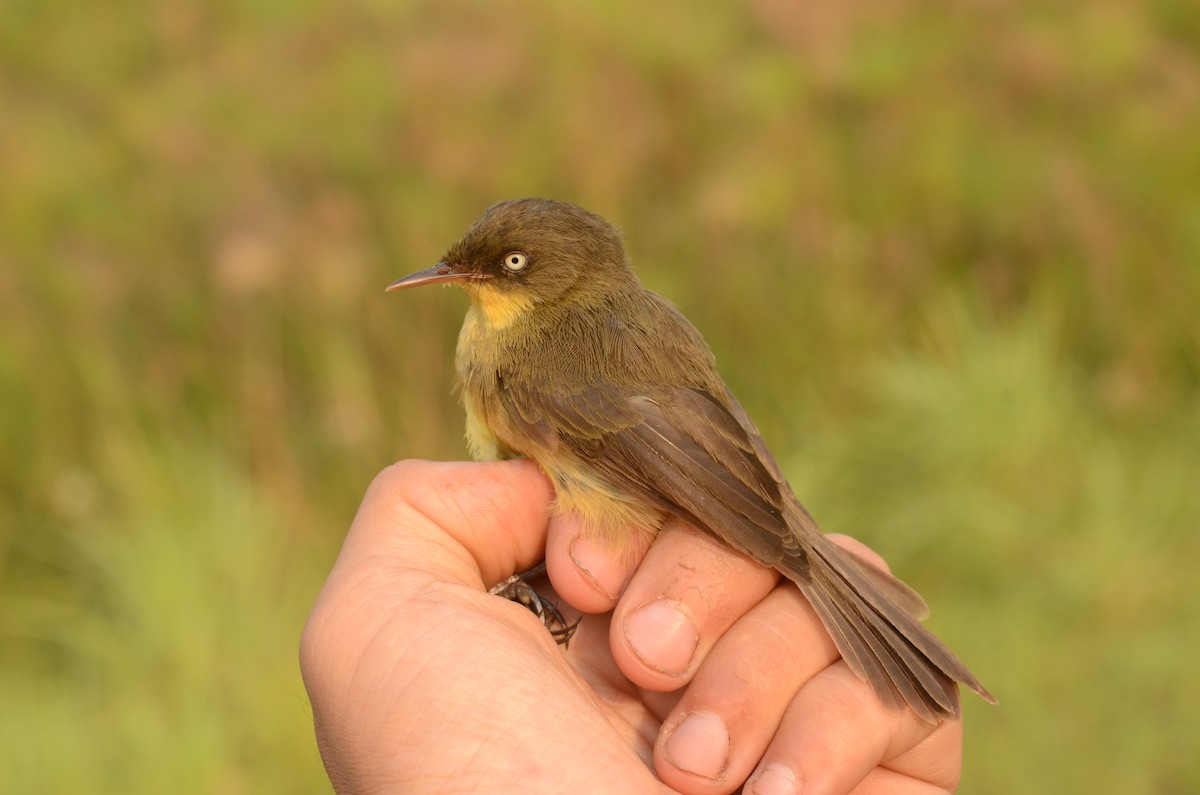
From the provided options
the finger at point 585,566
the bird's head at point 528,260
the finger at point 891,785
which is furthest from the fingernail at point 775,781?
the bird's head at point 528,260

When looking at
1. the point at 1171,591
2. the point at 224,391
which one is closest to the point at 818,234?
the point at 1171,591

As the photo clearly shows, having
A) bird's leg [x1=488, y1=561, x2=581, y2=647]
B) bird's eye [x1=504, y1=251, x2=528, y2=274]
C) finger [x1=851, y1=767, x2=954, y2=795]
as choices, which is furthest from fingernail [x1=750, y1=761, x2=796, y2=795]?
bird's eye [x1=504, y1=251, x2=528, y2=274]

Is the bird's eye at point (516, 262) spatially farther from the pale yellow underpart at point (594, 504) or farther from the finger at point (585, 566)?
the finger at point (585, 566)

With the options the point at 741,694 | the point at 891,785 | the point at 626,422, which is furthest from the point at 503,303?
the point at 891,785

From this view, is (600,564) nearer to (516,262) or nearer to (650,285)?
(516,262)

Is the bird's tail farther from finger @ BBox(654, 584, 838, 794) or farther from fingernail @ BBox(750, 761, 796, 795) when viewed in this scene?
fingernail @ BBox(750, 761, 796, 795)

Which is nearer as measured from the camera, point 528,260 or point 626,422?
point 626,422
